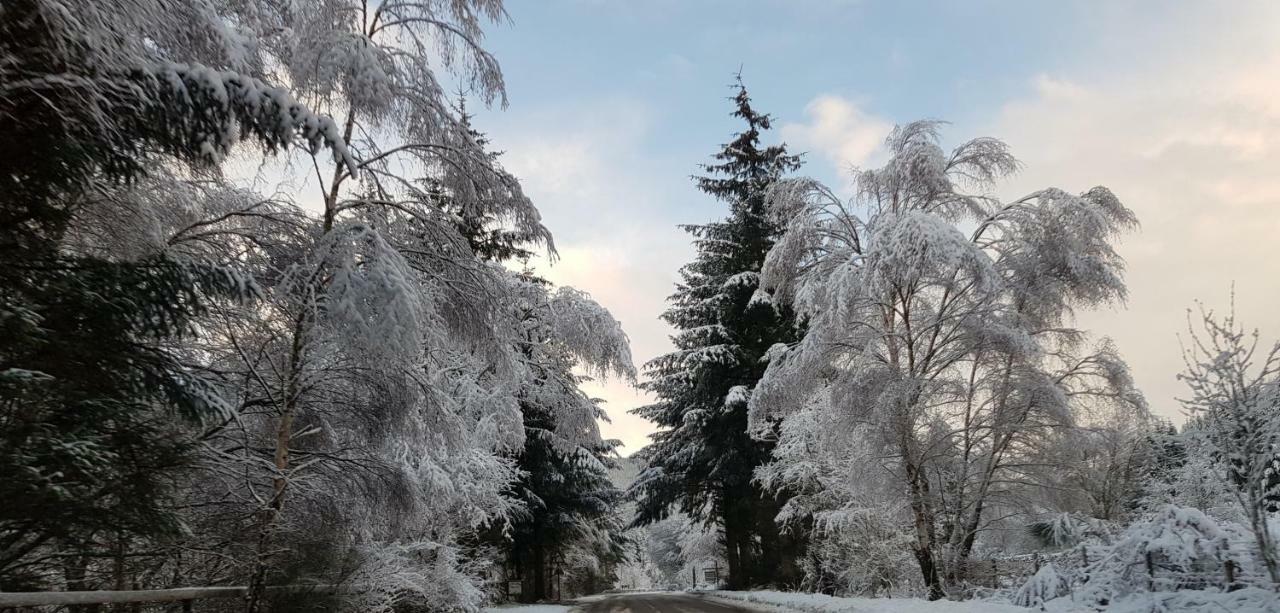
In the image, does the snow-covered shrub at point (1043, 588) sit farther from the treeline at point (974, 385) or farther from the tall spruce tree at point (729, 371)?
the tall spruce tree at point (729, 371)

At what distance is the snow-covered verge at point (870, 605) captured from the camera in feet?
35.3

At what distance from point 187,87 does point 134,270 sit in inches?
50.8

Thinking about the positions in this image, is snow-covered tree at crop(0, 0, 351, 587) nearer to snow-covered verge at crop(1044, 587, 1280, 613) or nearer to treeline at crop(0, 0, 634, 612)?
treeline at crop(0, 0, 634, 612)

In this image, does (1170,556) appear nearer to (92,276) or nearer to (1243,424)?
(1243,424)

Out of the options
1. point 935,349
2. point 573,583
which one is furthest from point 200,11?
point 573,583

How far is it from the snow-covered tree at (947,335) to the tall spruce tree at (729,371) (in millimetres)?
9066

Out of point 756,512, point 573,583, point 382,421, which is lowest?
point 573,583

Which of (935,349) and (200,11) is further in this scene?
(935,349)

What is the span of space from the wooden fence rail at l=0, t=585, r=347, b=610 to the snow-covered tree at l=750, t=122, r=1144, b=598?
30.0ft

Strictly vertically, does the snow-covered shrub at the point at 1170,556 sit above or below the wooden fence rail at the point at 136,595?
below

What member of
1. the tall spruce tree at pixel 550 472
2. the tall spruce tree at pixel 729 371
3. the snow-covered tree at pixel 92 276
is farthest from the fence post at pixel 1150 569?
the tall spruce tree at pixel 729 371

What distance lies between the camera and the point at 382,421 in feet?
25.0

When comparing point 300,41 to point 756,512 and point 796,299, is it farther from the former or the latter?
point 756,512

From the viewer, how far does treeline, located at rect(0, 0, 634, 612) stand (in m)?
4.33
